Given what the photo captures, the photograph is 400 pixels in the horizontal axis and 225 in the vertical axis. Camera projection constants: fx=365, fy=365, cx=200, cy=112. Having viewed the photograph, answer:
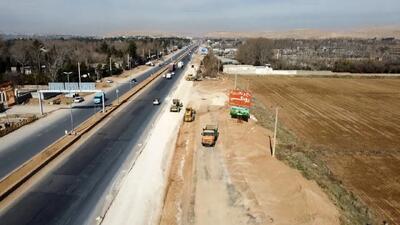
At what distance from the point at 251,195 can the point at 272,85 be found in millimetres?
59777

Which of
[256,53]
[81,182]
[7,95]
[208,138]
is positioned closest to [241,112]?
[208,138]

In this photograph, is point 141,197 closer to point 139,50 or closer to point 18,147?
point 18,147

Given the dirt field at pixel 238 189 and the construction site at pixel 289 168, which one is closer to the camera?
the dirt field at pixel 238 189

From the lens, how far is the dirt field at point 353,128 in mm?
25859

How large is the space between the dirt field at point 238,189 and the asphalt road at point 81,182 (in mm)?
4311

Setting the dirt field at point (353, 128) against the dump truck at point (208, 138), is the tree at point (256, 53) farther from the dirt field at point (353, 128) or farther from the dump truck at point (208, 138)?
the dump truck at point (208, 138)

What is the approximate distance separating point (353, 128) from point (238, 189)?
79.5ft

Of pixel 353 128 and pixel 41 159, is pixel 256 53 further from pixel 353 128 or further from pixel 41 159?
pixel 41 159

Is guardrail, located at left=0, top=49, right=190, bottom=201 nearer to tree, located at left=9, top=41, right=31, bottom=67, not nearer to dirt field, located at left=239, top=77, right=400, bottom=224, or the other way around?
dirt field, located at left=239, top=77, right=400, bottom=224

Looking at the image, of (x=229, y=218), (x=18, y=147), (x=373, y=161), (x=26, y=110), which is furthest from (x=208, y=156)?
(x=26, y=110)

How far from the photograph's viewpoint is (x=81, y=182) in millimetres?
24125

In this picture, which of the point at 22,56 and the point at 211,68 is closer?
the point at 22,56

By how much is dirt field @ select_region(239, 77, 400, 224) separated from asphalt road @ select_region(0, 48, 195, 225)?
16604mm

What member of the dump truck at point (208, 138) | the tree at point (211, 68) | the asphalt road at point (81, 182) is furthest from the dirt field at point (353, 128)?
the asphalt road at point (81, 182)
